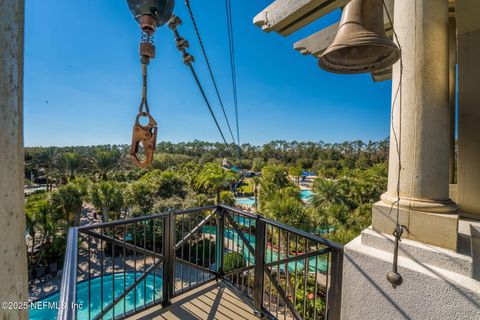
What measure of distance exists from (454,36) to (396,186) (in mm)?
1469

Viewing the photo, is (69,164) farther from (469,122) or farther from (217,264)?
(469,122)

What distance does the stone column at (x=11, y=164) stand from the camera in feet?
1.29

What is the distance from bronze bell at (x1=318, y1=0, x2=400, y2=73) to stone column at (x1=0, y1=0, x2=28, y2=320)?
136 centimetres

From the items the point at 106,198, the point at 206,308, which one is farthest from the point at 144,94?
the point at 106,198

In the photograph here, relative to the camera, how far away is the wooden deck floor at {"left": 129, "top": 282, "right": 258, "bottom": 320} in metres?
2.40

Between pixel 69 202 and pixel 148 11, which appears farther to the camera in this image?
pixel 69 202

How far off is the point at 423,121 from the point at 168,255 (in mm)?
2632

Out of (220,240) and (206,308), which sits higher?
(220,240)

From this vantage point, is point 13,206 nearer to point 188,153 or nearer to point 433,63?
point 433,63

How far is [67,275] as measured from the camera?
1.17 m

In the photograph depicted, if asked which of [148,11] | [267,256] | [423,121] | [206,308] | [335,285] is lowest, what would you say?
[267,256]

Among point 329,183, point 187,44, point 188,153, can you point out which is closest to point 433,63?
point 187,44

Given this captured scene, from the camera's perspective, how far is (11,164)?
1.34 ft

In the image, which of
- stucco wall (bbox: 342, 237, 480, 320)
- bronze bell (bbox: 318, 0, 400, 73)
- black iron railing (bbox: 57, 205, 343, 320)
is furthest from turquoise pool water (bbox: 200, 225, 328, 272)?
bronze bell (bbox: 318, 0, 400, 73)
